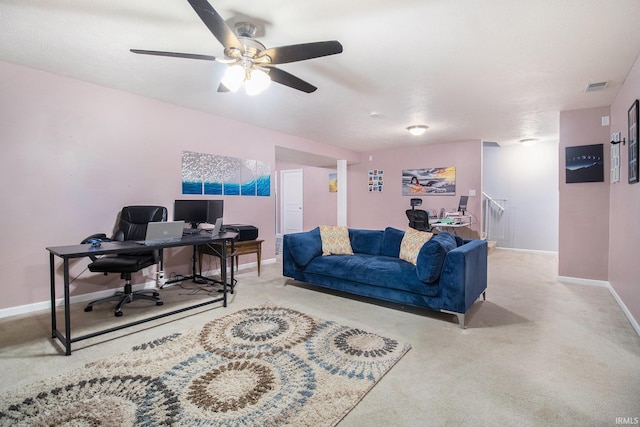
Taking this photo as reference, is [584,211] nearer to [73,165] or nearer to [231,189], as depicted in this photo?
[231,189]

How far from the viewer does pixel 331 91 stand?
3.53 metres

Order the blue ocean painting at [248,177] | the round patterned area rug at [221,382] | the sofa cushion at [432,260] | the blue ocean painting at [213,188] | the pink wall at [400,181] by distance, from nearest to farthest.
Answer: the round patterned area rug at [221,382] → the sofa cushion at [432,260] → the blue ocean painting at [213,188] → the blue ocean painting at [248,177] → the pink wall at [400,181]

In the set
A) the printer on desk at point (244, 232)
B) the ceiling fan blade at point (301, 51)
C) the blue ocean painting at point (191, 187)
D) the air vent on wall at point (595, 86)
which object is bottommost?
the printer on desk at point (244, 232)

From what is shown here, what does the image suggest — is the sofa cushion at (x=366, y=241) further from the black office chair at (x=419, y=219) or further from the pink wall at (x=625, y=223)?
the pink wall at (x=625, y=223)

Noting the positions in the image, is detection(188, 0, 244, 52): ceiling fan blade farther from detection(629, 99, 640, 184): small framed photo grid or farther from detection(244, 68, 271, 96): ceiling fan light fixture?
detection(629, 99, 640, 184): small framed photo grid

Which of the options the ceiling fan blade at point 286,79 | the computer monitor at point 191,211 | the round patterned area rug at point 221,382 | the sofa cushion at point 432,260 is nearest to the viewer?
the round patterned area rug at point 221,382

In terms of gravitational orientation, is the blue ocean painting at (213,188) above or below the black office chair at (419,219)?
above

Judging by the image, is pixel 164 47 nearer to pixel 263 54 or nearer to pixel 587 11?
pixel 263 54

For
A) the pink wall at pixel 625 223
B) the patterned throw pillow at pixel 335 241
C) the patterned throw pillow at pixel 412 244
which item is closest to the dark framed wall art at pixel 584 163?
the pink wall at pixel 625 223

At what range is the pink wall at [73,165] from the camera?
9.48ft

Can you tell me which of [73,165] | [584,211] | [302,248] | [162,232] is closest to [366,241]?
[302,248]

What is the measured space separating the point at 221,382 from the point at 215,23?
6.83 feet

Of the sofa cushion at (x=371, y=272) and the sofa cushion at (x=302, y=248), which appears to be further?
the sofa cushion at (x=302, y=248)

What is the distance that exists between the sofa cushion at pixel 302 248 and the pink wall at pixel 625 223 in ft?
9.81
